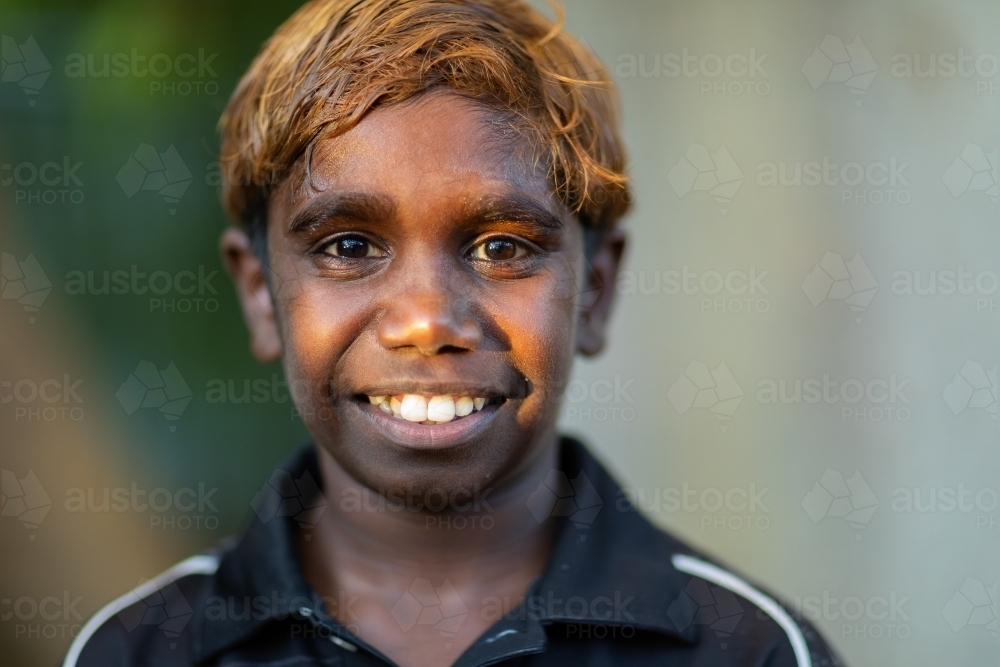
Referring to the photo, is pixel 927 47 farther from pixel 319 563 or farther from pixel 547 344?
pixel 319 563

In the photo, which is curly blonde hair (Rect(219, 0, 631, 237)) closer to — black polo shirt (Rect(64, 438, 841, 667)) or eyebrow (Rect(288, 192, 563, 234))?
eyebrow (Rect(288, 192, 563, 234))

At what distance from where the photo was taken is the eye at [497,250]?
50.1 inches

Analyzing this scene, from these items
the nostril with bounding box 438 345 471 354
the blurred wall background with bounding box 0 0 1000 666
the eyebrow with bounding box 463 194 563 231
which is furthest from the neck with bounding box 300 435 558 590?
the blurred wall background with bounding box 0 0 1000 666

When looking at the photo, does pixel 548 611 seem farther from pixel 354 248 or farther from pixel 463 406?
pixel 354 248

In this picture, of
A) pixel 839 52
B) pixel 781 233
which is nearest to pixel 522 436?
pixel 781 233

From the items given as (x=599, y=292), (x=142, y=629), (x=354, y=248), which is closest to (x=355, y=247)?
(x=354, y=248)

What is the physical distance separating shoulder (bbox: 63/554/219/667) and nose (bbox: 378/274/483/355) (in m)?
0.58

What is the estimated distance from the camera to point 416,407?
49.2 inches

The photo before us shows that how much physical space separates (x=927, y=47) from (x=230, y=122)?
5.30 ft

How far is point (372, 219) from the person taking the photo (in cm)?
123

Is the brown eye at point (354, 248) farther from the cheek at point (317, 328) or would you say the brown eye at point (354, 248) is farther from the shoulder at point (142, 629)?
the shoulder at point (142, 629)

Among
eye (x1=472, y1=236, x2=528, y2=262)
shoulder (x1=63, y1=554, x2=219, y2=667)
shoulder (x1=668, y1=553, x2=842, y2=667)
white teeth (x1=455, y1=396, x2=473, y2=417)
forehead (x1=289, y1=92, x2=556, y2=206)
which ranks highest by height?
forehead (x1=289, y1=92, x2=556, y2=206)

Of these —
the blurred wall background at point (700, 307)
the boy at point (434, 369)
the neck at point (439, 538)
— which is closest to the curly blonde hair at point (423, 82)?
the boy at point (434, 369)

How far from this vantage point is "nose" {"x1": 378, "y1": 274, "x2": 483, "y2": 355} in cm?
118
